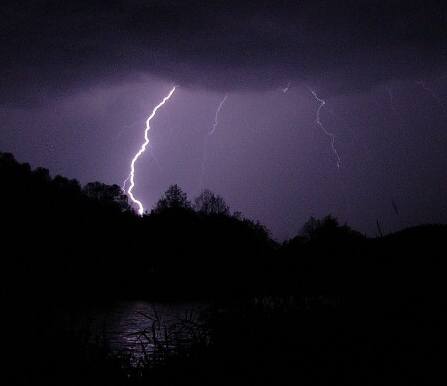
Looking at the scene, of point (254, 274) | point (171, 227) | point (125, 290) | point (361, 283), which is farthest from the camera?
point (171, 227)

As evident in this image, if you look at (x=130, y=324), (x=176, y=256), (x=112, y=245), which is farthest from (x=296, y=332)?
(x=176, y=256)

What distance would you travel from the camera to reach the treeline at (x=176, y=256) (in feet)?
40.1

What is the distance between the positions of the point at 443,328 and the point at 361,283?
3320 mm

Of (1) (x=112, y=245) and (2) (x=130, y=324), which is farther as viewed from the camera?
(1) (x=112, y=245)

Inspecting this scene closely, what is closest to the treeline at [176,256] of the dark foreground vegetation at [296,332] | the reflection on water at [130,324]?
the dark foreground vegetation at [296,332]

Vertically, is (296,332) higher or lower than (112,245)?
lower

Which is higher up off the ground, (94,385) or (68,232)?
(68,232)

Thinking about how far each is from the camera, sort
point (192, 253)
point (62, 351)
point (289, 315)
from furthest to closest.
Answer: point (192, 253) → point (289, 315) → point (62, 351)

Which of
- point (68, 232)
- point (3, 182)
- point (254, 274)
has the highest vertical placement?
point (3, 182)

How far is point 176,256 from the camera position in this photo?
187ft

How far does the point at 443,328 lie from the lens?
795 centimetres

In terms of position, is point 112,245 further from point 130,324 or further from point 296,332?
point 296,332

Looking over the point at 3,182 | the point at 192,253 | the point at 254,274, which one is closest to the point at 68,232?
the point at 3,182

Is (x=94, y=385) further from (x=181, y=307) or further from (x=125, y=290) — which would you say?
(x=125, y=290)
